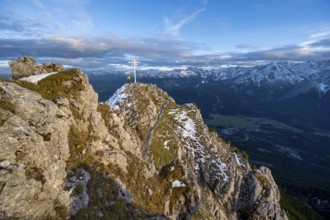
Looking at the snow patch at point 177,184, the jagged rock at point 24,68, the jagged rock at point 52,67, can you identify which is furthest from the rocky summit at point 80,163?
the jagged rock at point 52,67

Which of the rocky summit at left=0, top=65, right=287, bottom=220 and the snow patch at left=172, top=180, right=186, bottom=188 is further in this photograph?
the snow patch at left=172, top=180, right=186, bottom=188

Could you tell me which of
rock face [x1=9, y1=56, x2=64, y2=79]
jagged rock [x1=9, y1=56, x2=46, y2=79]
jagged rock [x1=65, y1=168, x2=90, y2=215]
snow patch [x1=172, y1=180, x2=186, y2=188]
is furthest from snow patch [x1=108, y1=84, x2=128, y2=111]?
jagged rock [x1=65, y1=168, x2=90, y2=215]

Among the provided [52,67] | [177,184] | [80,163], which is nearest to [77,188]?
[80,163]

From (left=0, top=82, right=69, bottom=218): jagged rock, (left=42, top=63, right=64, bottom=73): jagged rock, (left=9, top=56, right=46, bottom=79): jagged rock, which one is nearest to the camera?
(left=0, top=82, right=69, bottom=218): jagged rock

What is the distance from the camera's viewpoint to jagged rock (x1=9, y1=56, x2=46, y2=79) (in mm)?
44909

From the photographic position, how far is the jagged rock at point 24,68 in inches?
1768

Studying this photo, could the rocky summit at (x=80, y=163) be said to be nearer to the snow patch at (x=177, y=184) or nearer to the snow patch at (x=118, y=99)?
the snow patch at (x=177, y=184)

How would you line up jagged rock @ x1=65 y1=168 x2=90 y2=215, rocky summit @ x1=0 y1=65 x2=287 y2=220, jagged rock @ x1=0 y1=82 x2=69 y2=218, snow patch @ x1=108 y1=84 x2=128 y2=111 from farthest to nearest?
snow patch @ x1=108 y1=84 x2=128 y2=111 < jagged rock @ x1=65 y1=168 x2=90 y2=215 < rocky summit @ x1=0 y1=65 x2=287 y2=220 < jagged rock @ x1=0 y1=82 x2=69 y2=218

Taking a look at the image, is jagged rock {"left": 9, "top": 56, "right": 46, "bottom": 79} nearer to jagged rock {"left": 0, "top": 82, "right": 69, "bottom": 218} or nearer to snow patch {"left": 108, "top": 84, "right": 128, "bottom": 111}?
jagged rock {"left": 0, "top": 82, "right": 69, "bottom": 218}

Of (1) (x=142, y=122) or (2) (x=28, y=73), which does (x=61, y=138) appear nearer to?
(2) (x=28, y=73)

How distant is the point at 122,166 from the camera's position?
36.2 meters

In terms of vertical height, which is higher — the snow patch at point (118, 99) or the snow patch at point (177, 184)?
the snow patch at point (118, 99)

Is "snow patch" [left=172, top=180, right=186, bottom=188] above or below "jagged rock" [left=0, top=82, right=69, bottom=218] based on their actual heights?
below

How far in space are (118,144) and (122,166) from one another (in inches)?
279
